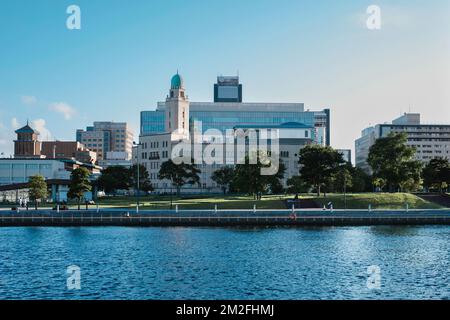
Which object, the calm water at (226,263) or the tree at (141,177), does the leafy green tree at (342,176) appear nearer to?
the calm water at (226,263)

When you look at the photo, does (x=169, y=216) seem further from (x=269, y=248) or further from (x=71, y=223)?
(x=269, y=248)

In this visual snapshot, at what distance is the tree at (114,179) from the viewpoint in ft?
511

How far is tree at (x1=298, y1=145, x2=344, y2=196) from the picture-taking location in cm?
11556

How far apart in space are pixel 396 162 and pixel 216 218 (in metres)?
52.5

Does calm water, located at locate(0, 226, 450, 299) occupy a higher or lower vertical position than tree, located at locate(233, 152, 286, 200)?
lower

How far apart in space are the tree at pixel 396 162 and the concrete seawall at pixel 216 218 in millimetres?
25856

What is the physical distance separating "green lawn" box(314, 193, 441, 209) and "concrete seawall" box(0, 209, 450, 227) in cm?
1216

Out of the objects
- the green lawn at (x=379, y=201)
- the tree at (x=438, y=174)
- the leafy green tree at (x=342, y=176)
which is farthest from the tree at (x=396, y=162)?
the tree at (x=438, y=174)

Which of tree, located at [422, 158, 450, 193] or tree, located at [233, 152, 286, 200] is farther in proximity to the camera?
tree, located at [422, 158, 450, 193]

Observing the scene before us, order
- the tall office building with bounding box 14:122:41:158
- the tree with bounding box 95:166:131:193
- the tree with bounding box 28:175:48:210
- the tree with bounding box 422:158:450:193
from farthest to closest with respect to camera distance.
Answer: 1. the tall office building with bounding box 14:122:41:158
2. the tree with bounding box 95:166:131:193
3. the tree with bounding box 422:158:450:193
4. the tree with bounding box 28:175:48:210

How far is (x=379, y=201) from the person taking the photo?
346 feet

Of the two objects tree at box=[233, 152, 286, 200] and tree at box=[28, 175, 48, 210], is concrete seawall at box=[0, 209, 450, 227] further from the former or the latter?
tree at box=[28, 175, 48, 210]

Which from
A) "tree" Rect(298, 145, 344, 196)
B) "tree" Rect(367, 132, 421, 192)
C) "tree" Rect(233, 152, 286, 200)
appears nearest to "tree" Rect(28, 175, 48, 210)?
"tree" Rect(233, 152, 286, 200)

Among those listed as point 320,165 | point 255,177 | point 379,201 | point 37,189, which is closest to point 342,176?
point 320,165
